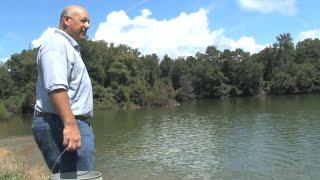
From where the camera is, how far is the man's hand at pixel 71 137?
4.27 meters

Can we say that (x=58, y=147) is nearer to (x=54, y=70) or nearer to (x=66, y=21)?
(x=54, y=70)

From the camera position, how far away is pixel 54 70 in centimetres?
446

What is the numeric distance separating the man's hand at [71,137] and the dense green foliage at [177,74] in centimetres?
9103

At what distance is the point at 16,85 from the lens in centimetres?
10025

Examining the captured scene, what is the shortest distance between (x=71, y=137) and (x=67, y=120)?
0.14 metres

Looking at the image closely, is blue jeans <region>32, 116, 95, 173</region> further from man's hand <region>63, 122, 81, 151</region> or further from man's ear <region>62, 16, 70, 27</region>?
man's ear <region>62, 16, 70, 27</region>

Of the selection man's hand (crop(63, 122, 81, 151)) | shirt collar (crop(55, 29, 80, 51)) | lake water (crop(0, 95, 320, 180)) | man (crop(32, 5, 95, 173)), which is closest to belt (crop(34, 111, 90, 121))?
man (crop(32, 5, 95, 173))

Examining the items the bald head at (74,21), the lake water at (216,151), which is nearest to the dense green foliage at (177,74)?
the lake water at (216,151)

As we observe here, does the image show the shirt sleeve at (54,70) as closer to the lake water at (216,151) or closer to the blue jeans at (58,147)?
the blue jeans at (58,147)

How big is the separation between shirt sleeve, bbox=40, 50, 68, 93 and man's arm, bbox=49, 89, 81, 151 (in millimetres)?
60

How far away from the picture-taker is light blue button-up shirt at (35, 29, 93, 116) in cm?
446

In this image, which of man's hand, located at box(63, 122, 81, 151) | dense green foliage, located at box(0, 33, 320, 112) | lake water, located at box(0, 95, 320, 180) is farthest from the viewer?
dense green foliage, located at box(0, 33, 320, 112)

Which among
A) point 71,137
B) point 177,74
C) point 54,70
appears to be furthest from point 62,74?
point 177,74

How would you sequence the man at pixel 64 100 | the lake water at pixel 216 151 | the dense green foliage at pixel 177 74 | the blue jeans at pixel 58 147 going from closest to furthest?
the man at pixel 64 100 → the blue jeans at pixel 58 147 → the lake water at pixel 216 151 → the dense green foliage at pixel 177 74
